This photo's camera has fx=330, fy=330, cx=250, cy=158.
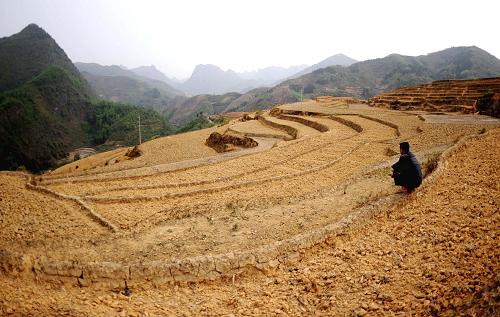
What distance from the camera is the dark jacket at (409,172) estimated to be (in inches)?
306

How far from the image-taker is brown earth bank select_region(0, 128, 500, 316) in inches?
169

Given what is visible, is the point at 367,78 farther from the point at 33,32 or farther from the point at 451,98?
the point at 33,32

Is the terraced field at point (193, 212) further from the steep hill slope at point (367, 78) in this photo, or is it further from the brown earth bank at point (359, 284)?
the steep hill slope at point (367, 78)

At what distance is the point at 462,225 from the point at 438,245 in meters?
0.87

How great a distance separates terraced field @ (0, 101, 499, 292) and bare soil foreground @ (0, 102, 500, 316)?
0.04m

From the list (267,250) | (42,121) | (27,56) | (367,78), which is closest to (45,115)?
(42,121)

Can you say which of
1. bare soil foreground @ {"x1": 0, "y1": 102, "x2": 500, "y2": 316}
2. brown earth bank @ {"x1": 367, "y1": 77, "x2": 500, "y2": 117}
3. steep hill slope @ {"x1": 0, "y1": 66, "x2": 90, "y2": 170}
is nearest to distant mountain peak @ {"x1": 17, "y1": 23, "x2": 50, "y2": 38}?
steep hill slope @ {"x1": 0, "y1": 66, "x2": 90, "y2": 170}

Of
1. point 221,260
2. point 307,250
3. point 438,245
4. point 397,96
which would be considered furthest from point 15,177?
point 397,96

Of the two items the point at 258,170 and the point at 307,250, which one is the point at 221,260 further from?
the point at 258,170

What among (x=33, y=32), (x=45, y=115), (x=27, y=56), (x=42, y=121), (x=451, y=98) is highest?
(x=33, y=32)

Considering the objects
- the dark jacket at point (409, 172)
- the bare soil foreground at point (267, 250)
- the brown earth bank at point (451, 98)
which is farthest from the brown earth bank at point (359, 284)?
the brown earth bank at point (451, 98)

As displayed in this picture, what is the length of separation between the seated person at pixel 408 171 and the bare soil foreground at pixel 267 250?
0.85 feet

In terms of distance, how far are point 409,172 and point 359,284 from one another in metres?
3.85

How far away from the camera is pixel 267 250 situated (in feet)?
19.6
